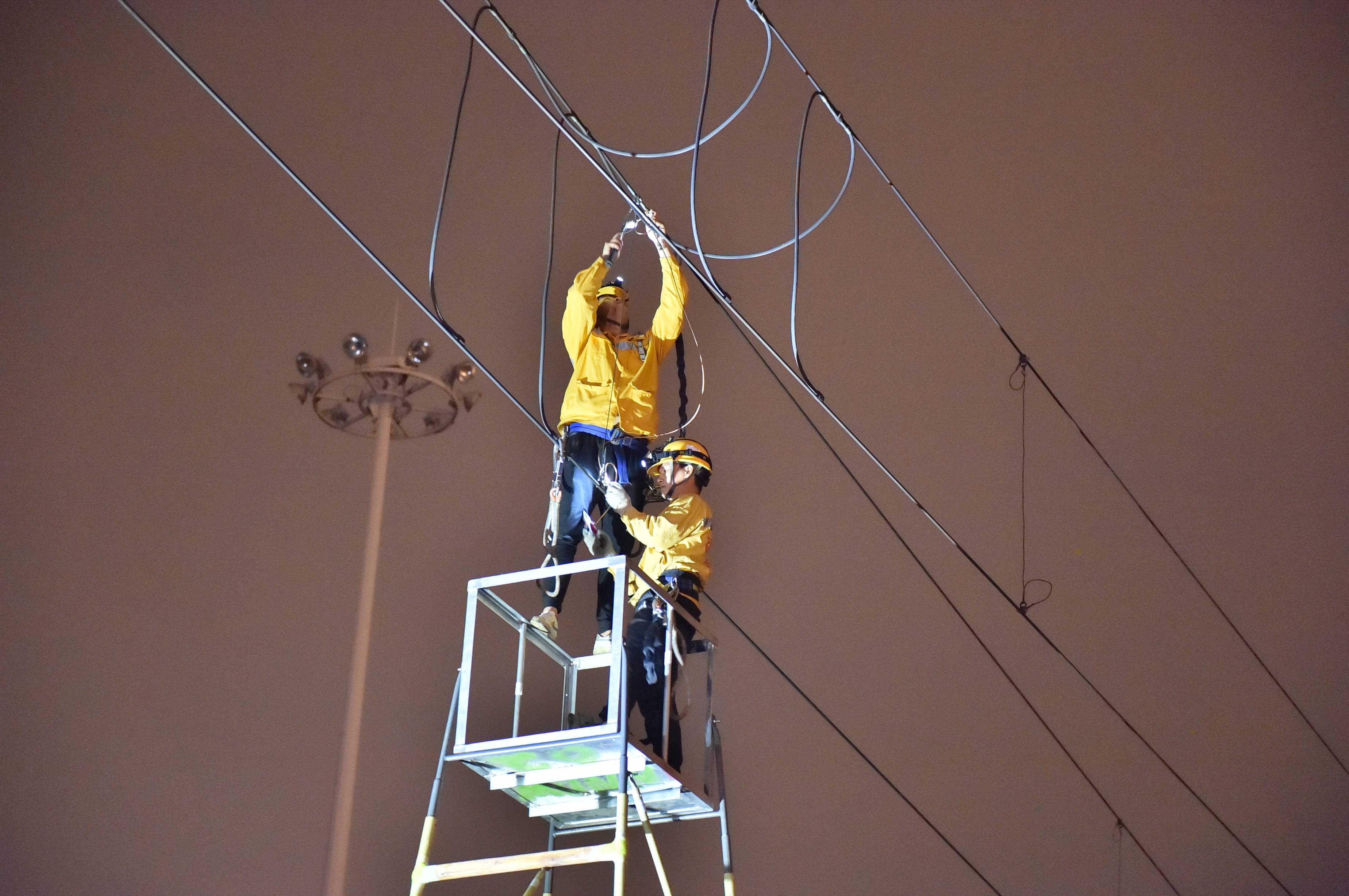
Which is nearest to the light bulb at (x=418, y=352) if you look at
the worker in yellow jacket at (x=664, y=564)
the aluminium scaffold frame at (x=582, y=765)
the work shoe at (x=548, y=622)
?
the worker in yellow jacket at (x=664, y=564)

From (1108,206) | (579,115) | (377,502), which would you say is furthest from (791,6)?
(377,502)

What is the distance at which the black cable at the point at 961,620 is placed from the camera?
9375mm

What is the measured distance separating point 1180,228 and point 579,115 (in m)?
5.35

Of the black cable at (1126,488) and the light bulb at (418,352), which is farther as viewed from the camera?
the black cable at (1126,488)

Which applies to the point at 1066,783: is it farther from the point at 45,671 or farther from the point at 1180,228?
the point at 45,671

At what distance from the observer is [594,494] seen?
5.97m

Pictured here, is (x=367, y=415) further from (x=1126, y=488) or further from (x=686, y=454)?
(x=1126, y=488)

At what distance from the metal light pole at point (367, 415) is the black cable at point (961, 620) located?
198cm

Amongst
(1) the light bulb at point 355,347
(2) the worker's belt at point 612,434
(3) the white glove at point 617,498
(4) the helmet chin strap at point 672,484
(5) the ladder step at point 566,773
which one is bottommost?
(5) the ladder step at point 566,773

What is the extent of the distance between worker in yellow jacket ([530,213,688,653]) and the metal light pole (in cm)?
176

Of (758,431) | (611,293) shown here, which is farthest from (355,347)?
(758,431)

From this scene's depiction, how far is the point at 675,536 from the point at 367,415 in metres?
2.94

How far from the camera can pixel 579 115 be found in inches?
380

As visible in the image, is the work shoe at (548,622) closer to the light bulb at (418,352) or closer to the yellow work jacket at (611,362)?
the yellow work jacket at (611,362)
